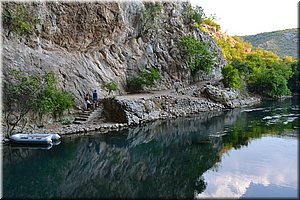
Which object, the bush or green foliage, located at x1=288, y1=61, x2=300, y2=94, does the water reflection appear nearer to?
the bush

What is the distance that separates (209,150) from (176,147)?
5.05 ft

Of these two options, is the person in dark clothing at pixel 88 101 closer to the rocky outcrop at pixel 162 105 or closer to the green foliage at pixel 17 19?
the rocky outcrop at pixel 162 105

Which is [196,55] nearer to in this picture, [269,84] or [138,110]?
[269,84]

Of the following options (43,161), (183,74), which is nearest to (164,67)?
(183,74)

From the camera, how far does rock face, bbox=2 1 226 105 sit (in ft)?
60.0

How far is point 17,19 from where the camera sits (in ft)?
57.5

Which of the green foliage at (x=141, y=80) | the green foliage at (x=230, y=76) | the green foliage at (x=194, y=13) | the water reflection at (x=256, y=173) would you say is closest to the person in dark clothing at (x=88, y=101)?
the green foliage at (x=141, y=80)

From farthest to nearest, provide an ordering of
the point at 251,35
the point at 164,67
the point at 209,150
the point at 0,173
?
1. the point at 251,35
2. the point at 164,67
3. the point at 209,150
4. the point at 0,173

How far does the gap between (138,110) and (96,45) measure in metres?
6.69

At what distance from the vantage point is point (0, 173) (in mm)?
10414

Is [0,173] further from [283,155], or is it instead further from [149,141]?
[283,155]

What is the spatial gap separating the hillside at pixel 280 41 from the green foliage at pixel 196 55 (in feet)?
129

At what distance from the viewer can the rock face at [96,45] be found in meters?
18.3

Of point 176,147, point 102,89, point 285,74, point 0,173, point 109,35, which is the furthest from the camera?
point 285,74
